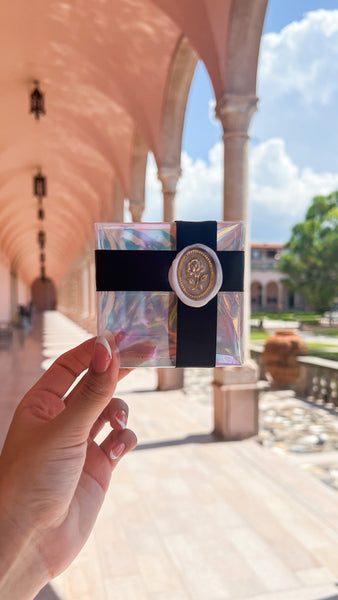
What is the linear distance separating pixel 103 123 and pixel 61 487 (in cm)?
Answer: 1346

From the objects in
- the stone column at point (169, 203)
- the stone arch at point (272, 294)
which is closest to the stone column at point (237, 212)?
the stone column at point (169, 203)

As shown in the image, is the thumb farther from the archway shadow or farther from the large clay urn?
the large clay urn

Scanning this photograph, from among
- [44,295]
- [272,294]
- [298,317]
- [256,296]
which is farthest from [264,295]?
[44,295]

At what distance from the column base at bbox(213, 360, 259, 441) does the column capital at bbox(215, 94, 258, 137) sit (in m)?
3.17

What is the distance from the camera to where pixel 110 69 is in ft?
33.8

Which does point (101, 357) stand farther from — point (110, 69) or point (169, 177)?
point (110, 69)

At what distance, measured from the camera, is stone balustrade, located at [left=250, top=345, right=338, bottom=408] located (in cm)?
942

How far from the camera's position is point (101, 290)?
134cm

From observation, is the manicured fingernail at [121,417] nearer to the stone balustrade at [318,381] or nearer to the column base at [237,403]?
the column base at [237,403]

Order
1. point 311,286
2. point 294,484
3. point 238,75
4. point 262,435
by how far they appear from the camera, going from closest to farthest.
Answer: point 294,484 < point 238,75 < point 262,435 < point 311,286

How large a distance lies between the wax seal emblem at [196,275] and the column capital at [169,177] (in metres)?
8.64

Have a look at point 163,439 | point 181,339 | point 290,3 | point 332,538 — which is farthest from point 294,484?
point 290,3

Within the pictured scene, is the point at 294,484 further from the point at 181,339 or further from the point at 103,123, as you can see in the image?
the point at 103,123

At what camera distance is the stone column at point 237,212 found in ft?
21.0
